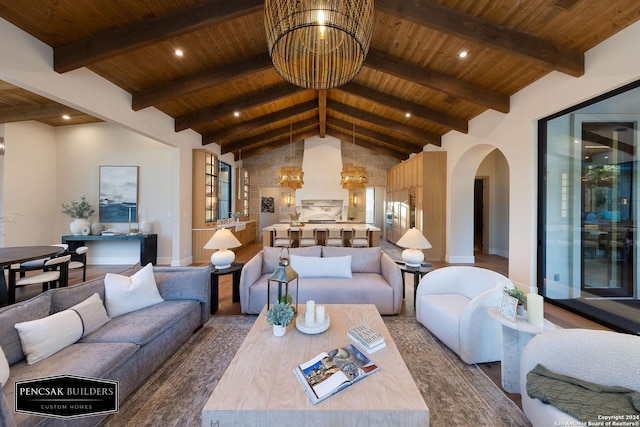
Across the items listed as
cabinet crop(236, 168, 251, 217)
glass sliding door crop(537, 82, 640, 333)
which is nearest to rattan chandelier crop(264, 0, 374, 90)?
glass sliding door crop(537, 82, 640, 333)

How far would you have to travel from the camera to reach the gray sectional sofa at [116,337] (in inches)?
58.0

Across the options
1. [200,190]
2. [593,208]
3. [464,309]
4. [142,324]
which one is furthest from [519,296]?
[200,190]

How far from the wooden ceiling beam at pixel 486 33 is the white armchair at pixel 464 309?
2.66 m

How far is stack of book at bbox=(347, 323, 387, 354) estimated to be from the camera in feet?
5.48

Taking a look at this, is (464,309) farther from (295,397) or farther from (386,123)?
(386,123)

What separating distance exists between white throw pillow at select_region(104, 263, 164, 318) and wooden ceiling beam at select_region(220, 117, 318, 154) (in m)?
6.14

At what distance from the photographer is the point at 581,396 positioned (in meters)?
1.28

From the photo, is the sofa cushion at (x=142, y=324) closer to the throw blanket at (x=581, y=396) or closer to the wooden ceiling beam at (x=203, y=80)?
the throw blanket at (x=581, y=396)

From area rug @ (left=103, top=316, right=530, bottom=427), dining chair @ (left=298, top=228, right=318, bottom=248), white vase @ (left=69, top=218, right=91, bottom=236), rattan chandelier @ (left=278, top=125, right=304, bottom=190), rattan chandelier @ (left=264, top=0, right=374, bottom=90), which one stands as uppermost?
rattan chandelier @ (left=264, top=0, right=374, bottom=90)

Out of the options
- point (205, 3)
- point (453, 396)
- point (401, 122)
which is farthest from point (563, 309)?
point (205, 3)

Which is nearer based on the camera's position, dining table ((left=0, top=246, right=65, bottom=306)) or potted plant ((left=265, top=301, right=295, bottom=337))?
potted plant ((left=265, top=301, right=295, bottom=337))

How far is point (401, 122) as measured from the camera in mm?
6723

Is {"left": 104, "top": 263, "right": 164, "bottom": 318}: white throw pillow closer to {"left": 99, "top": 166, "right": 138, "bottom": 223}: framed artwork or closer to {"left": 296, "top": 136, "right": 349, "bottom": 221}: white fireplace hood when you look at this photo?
{"left": 99, "top": 166, "right": 138, "bottom": 223}: framed artwork

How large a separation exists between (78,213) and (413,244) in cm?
683
